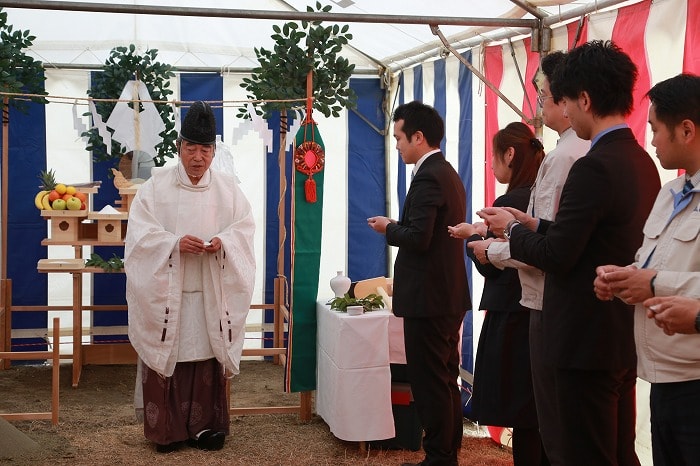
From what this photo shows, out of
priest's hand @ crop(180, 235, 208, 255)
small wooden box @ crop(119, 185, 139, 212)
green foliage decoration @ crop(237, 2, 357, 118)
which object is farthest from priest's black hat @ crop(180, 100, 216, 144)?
small wooden box @ crop(119, 185, 139, 212)

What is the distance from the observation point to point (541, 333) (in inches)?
95.3

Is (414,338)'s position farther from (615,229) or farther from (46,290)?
(46,290)

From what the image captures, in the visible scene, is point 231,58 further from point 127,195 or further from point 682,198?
point 682,198

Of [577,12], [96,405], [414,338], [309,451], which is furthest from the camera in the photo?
[96,405]

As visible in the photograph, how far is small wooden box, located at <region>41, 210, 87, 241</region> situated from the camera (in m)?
5.64

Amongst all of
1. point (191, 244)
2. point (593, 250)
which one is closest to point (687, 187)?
point (593, 250)

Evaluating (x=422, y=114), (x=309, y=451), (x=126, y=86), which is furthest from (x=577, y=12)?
(x=126, y=86)

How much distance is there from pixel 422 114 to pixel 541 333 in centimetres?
144

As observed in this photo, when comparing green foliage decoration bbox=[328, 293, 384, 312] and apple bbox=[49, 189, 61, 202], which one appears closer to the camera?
green foliage decoration bbox=[328, 293, 384, 312]

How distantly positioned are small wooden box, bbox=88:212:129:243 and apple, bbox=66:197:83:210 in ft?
0.34

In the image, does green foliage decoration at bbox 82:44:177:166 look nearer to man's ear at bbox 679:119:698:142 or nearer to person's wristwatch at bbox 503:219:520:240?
person's wristwatch at bbox 503:219:520:240

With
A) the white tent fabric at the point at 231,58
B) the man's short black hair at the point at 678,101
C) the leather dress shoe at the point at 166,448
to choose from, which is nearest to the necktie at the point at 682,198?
the man's short black hair at the point at 678,101

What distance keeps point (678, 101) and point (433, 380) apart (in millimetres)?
1908

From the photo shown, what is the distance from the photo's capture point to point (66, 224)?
225 inches
